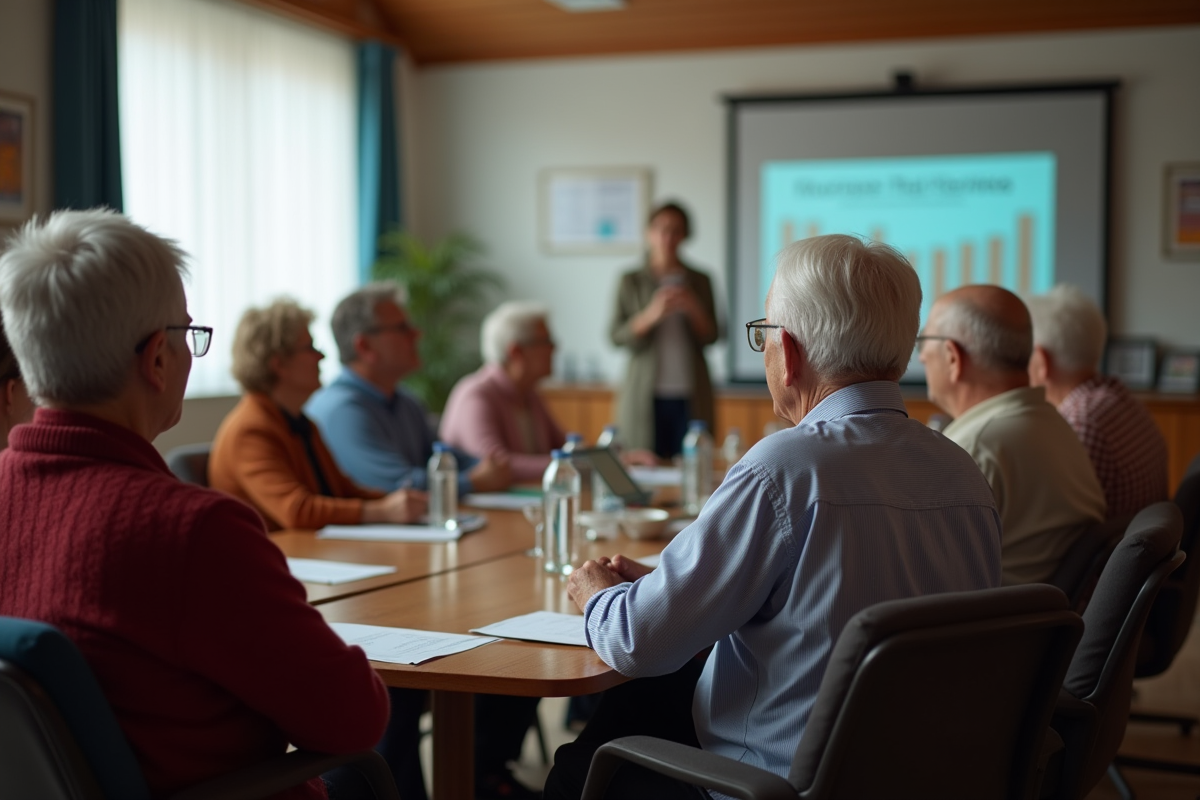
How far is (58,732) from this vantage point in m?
1.31

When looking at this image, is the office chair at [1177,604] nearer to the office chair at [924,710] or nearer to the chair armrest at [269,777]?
the office chair at [924,710]

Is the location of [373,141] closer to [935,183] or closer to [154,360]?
[935,183]

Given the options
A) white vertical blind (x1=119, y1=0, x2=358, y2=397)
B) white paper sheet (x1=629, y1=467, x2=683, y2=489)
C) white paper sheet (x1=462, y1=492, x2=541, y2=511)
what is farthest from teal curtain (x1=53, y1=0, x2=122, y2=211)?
white paper sheet (x1=629, y1=467, x2=683, y2=489)

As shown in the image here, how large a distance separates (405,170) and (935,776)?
6.47 m

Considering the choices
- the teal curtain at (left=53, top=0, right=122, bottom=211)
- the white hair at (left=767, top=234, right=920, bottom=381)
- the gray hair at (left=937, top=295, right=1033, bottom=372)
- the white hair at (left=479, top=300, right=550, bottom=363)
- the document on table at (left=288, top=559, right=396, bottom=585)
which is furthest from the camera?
the teal curtain at (left=53, top=0, right=122, bottom=211)

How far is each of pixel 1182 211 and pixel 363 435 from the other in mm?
4799

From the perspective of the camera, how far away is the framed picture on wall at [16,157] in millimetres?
4875

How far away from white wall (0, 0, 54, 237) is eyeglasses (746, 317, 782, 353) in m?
3.96

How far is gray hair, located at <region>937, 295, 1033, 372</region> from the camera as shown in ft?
9.00

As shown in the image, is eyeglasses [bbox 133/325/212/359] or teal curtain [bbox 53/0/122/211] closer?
eyeglasses [bbox 133/325/212/359]

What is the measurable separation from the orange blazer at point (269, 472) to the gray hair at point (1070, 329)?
1883 millimetres

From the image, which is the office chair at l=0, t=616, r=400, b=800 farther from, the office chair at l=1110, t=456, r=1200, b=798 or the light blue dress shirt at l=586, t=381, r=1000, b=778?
the office chair at l=1110, t=456, r=1200, b=798

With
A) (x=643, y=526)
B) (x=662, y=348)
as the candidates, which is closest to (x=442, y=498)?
(x=643, y=526)

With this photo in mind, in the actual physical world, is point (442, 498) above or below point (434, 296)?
below
